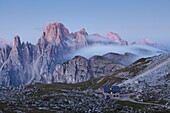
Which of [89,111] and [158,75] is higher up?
[158,75]

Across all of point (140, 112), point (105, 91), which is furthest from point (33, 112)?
point (105, 91)

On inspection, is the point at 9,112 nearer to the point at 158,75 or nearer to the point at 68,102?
the point at 68,102

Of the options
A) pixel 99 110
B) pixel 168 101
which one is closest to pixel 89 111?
pixel 99 110

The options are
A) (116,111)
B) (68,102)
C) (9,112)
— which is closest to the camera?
(9,112)

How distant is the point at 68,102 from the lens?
69000 millimetres

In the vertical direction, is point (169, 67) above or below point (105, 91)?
above

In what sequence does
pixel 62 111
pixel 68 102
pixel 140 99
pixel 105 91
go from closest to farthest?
pixel 62 111
pixel 68 102
pixel 140 99
pixel 105 91

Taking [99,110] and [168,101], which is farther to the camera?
[168,101]

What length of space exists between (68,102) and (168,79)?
188ft

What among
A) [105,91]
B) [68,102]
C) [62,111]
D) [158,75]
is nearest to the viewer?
[62,111]

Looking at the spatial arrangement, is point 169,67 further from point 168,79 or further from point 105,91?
point 105,91

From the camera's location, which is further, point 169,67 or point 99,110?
point 169,67

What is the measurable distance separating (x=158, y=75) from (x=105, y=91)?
37.5 metres

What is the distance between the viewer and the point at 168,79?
110m
